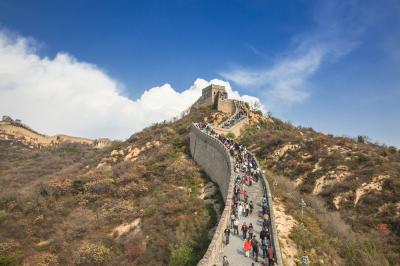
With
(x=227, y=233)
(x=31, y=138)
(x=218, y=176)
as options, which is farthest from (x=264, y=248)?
(x=31, y=138)

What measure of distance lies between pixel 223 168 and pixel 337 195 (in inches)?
401

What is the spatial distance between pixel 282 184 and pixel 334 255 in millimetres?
10345

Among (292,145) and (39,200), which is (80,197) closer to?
(39,200)

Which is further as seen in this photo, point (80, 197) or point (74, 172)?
Result: point (74, 172)

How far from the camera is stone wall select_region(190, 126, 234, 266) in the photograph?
14.7 meters

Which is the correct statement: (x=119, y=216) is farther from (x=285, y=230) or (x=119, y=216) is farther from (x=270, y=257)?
(x=270, y=257)

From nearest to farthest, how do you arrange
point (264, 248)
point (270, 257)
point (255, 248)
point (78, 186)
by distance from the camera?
point (270, 257) < point (255, 248) < point (264, 248) < point (78, 186)

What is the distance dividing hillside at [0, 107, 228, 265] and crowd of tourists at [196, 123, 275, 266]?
3.16 m

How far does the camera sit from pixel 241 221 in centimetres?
1831

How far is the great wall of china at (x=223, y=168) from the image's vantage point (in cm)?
1477

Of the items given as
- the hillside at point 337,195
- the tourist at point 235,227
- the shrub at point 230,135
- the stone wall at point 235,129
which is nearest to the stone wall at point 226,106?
the stone wall at point 235,129

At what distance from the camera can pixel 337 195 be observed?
3130cm

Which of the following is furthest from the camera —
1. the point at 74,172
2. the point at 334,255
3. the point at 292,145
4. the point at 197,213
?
the point at 74,172

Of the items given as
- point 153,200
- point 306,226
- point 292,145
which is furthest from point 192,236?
point 292,145
